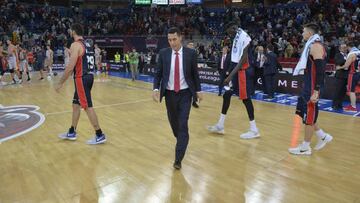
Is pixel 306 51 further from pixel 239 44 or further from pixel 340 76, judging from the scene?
pixel 340 76

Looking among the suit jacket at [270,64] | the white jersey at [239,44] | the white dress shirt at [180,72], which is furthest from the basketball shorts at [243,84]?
the suit jacket at [270,64]

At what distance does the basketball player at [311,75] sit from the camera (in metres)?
4.26

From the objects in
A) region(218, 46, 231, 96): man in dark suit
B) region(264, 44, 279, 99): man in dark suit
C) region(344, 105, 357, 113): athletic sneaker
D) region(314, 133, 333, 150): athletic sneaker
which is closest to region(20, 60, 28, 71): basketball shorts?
region(218, 46, 231, 96): man in dark suit

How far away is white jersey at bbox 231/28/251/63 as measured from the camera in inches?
206

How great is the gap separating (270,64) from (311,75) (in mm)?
5989

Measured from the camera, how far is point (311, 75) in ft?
14.5

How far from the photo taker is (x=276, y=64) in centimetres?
1042

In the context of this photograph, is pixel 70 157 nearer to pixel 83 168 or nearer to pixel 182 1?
pixel 83 168

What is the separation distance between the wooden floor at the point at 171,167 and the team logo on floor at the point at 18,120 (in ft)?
0.78

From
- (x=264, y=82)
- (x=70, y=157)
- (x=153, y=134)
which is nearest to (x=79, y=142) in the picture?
(x=70, y=157)

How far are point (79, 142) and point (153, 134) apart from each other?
4.03 ft

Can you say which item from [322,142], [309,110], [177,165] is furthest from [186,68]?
[322,142]

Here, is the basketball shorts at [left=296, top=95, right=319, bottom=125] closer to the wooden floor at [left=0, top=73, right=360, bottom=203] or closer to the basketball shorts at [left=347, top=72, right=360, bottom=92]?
the wooden floor at [left=0, top=73, right=360, bottom=203]

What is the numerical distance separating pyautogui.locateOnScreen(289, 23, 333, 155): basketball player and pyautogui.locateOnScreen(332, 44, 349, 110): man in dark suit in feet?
13.0
